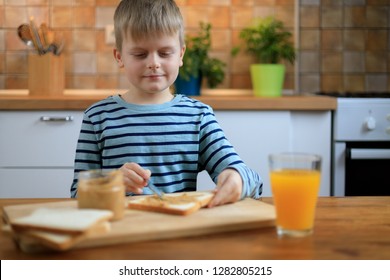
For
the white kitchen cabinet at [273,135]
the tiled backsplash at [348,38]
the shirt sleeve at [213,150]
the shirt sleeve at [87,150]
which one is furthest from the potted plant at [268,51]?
the shirt sleeve at [87,150]

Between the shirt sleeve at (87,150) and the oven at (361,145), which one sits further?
the oven at (361,145)

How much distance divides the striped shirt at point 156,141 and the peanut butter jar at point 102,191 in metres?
0.52

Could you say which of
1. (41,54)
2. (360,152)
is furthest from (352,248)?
(41,54)

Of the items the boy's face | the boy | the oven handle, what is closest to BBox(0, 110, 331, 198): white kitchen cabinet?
the oven handle

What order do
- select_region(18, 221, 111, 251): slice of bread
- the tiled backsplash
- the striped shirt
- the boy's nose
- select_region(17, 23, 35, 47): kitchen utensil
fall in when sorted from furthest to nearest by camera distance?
the tiled backsplash
select_region(17, 23, 35, 47): kitchen utensil
the striped shirt
the boy's nose
select_region(18, 221, 111, 251): slice of bread

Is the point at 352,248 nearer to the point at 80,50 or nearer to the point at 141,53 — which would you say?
the point at 141,53

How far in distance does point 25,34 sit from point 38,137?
651 millimetres

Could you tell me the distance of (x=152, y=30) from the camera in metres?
1.36

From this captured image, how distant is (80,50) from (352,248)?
7.73 ft

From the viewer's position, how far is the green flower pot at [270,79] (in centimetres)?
278

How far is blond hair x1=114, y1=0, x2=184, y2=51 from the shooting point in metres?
1.36

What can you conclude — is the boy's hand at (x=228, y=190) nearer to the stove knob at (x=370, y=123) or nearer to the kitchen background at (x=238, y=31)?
the stove knob at (x=370, y=123)

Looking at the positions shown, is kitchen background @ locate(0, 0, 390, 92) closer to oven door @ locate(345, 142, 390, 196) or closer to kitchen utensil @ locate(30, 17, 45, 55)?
kitchen utensil @ locate(30, 17, 45, 55)

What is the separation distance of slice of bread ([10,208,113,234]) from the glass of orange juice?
0.25 metres
